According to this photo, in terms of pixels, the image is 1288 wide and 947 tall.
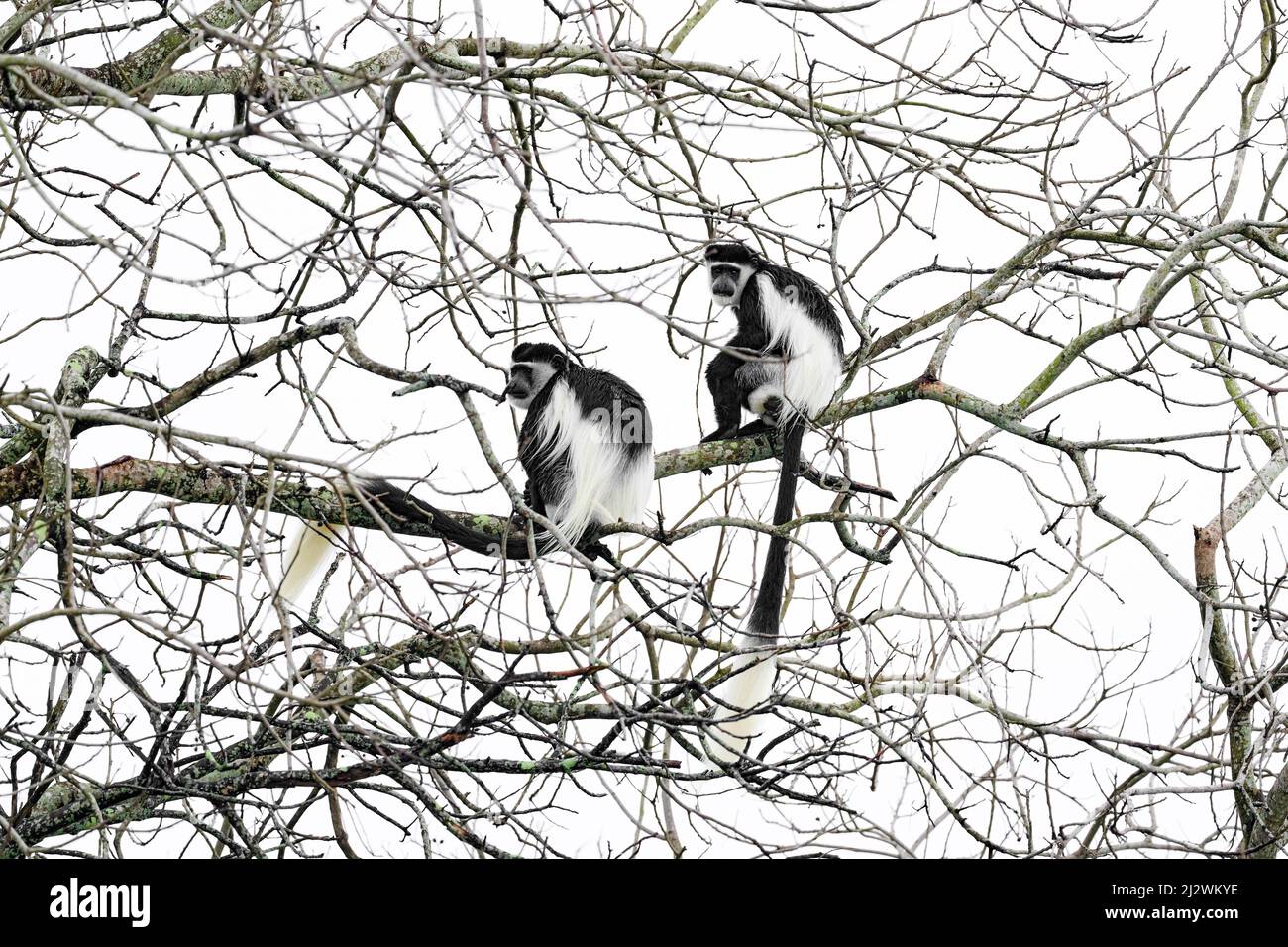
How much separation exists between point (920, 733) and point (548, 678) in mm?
897

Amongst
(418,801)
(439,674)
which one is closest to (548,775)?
(418,801)

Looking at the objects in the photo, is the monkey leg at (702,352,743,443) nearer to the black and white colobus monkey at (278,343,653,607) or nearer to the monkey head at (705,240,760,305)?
the black and white colobus monkey at (278,343,653,607)

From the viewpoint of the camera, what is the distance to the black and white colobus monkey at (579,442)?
4.52m

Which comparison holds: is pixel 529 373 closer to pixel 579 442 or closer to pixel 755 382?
pixel 579 442

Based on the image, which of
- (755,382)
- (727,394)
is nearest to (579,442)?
(727,394)

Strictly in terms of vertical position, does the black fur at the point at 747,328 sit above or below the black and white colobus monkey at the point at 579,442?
above

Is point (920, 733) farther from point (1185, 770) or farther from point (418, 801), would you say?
point (418, 801)

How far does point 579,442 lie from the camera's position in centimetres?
452

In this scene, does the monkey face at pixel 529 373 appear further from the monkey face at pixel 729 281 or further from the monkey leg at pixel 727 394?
the monkey face at pixel 729 281

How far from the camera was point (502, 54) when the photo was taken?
3369mm

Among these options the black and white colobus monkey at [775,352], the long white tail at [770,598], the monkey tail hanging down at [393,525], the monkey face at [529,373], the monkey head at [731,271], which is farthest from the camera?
the monkey head at [731,271]

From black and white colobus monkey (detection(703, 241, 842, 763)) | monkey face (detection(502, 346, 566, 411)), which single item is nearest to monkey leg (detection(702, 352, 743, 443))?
black and white colobus monkey (detection(703, 241, 842, 763))

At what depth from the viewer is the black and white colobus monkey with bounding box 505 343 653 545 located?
4.52 m

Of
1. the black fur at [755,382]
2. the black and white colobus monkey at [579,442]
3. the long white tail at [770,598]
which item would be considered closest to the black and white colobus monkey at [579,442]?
the black and white colobus monkey at [579,442]
